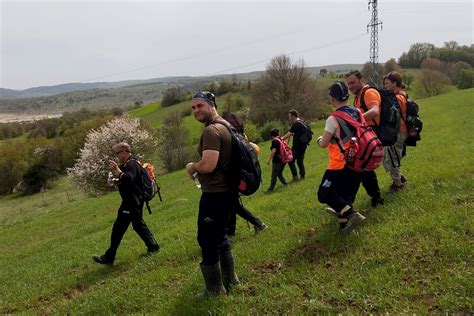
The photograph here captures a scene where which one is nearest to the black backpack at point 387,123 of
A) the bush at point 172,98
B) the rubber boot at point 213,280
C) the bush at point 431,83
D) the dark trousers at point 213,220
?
the dark trousers at point 213,220

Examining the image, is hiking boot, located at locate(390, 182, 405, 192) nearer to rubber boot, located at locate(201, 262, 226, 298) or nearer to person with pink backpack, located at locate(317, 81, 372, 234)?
person with pink backpack, located at locate(317, 81, 372, 234)

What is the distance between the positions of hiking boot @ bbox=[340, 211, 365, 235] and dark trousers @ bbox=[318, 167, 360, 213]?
0.19 metres

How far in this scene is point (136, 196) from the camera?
835 centimetres

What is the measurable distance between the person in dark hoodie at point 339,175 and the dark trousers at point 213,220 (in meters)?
1.73

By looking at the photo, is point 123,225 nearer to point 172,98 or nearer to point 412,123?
point 412,123

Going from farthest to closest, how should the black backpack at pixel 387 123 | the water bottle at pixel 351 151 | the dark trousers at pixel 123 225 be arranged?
the dark trousers at pixel 123 225, the black backpack at pixel 387 123, the water bottle at pixel 351 151

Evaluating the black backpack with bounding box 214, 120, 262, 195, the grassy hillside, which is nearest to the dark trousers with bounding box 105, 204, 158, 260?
the grassy hillside

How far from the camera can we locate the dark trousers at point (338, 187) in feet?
20.6

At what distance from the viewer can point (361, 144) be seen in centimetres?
602

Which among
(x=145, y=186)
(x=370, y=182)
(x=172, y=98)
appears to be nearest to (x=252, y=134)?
(x=145, y=186)

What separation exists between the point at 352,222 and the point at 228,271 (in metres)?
2.04

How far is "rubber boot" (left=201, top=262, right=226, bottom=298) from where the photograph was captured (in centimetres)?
539

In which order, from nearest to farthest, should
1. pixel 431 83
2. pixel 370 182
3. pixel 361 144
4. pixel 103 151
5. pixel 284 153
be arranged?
1. pixel 361 144
2. pixel 370 182
3. pixel 284 153
4. pixel 103 151
5. pixel 431 83

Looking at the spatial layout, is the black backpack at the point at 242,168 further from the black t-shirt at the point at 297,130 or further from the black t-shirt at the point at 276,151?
the black t-shirt at the point at 297,130
